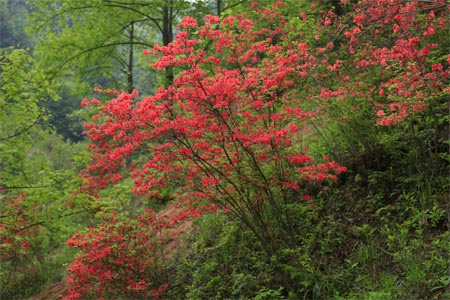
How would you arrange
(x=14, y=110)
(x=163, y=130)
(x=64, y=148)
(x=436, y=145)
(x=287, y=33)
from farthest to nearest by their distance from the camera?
(x=64, y=148), (x=287, y=33), (x=14, y=110), (x=436, y=145), (x=163, y=130)

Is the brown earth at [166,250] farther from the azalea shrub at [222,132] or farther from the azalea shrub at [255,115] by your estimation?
the azalea shrub at [222,132]

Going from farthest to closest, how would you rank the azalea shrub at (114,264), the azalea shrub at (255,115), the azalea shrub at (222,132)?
1. the azalea shrub at (114,264)
2. the azalea shrub at (222,132)
3. the azalea shrub at (255,115)

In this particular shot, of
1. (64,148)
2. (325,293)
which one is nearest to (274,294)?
(325,293)

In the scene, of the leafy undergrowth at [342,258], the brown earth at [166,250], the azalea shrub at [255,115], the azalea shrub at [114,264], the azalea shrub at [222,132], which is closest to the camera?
the leafy undergrowth at [342,258]

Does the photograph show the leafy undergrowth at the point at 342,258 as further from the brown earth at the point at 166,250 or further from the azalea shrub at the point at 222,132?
the brown earth at the point at 166,250

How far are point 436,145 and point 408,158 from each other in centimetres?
49

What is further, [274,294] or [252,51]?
[252,51]

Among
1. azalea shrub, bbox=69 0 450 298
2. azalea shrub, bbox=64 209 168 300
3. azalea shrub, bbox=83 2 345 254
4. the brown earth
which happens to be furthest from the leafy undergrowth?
the brown earth

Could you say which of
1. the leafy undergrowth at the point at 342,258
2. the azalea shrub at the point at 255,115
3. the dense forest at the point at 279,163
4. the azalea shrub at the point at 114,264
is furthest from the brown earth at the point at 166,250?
the azalea shrub at the point at 255,115

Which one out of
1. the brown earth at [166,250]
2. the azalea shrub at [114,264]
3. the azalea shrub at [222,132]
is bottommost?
the brown earth at [166,250]

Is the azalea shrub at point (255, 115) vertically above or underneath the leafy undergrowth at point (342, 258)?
above

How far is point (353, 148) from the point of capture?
263 inches

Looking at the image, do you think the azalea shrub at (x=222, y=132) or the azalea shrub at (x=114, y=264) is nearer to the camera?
the azalea shrub at (x=222, y=132)

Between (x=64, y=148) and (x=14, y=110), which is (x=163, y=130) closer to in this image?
(x=14, y=110)
